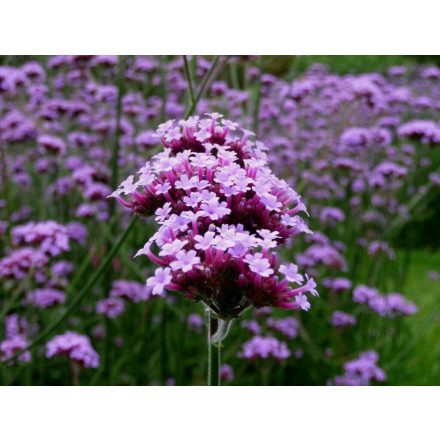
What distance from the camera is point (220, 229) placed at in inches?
22.0

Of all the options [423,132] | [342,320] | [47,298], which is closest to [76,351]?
[47,298]

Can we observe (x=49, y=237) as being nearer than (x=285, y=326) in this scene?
Yes

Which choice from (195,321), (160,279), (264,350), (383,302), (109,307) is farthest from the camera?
(195,321)

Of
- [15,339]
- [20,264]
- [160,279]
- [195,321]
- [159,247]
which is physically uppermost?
[160,279]

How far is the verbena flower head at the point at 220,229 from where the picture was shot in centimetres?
54

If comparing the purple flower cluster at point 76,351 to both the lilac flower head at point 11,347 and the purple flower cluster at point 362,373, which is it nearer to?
the lilac flower head at point 11,347

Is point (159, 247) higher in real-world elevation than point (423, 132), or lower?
lower

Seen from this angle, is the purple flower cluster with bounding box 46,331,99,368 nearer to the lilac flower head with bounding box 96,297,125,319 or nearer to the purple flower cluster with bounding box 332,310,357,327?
the lilac flower head with bounding box 96,297,125,319

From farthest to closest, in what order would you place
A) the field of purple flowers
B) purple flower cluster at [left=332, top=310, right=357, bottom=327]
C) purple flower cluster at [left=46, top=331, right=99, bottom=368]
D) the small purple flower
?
Answer: purple flower cluster at [left=332, top=310, right=357, bottom=327] < the field of purple flowers < purple flower cluster at [left=46, top=331, right=99, bottom=368] < the small purple flower

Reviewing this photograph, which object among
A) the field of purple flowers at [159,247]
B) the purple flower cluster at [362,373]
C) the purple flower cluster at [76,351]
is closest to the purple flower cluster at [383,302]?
the field of purple flowers at [159,247]

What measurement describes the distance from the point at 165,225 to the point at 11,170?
4.60 feet

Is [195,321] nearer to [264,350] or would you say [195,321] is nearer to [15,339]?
[264,350]

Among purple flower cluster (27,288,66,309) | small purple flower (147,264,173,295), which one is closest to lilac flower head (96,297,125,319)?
purple flower cluster (27,288,66,309)

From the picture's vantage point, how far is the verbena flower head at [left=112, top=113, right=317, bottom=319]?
538 millimetres
